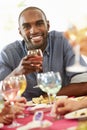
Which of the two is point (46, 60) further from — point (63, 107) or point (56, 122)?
point (56, 122)

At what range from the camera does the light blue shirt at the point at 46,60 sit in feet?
6.83

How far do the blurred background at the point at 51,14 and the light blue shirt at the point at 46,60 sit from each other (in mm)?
1003

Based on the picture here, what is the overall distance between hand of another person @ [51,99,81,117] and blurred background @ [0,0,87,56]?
2065 millimetres

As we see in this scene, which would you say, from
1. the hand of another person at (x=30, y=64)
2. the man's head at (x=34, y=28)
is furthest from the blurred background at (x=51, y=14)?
the hand of another person at (x=30, y=64)

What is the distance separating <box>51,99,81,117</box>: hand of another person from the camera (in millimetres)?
1171

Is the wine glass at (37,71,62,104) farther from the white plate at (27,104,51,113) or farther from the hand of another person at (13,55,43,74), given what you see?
the hand of another person at (13,55,43,74)

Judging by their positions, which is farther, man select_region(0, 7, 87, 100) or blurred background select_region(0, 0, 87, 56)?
blurred background select_region(0, 0, 87, 56)

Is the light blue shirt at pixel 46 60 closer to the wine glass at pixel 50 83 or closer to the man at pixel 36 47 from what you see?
the man at pixel 36 47

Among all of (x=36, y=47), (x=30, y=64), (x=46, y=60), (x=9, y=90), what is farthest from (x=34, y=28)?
(x=9, y=90)

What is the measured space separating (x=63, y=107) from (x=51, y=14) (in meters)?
2.18

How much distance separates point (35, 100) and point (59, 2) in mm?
2074

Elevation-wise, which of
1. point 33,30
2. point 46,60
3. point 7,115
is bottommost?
point 46,60

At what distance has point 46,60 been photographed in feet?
7.04

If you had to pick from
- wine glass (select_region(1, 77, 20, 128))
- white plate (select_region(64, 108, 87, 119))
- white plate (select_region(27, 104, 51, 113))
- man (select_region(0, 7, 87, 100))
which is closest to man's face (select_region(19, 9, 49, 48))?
man (select_region(0, 7, 87, 100))
